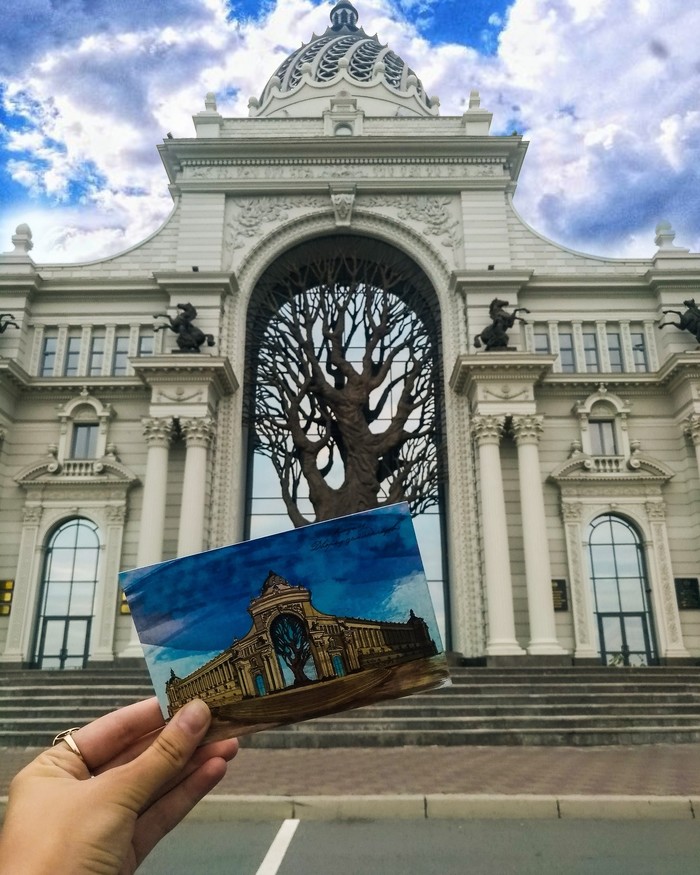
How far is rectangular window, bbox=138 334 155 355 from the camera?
26.1 m

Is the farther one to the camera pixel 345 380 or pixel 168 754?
pixel 345 380

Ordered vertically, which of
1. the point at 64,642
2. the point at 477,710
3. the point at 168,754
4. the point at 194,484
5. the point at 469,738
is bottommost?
the point at 469,738

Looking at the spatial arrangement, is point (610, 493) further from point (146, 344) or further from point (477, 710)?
point (146, 344)

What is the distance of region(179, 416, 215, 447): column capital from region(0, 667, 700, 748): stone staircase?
301 inches

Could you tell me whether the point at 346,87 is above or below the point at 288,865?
above

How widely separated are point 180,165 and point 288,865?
91.5ft

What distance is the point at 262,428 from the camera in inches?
1040

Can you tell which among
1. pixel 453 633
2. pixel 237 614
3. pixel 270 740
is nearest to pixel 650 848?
pixel 237 614

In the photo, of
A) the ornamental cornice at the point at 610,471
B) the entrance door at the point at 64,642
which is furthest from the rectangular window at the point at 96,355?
the ornamental cornice at the point at 610,471

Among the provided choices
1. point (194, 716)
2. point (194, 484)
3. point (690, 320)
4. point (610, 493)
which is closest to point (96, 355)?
point (194, 484)

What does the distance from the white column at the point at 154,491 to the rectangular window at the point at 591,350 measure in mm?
15391

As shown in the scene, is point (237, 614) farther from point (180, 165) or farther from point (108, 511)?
point (180, 165)

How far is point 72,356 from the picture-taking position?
2628cm

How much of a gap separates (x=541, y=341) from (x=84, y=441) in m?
17.3
